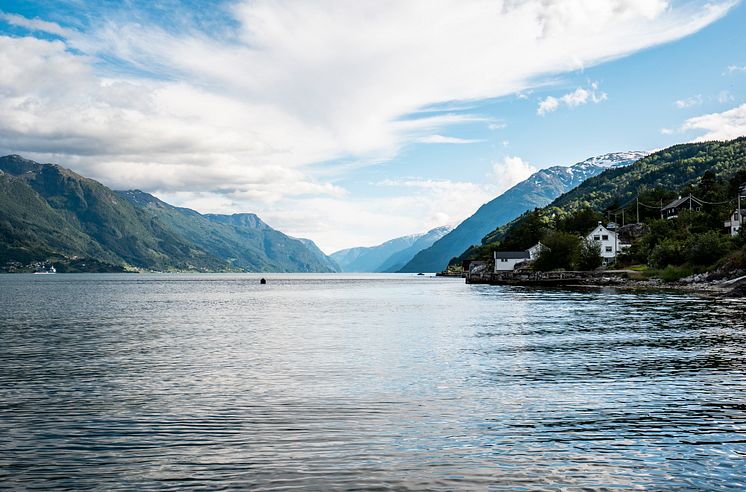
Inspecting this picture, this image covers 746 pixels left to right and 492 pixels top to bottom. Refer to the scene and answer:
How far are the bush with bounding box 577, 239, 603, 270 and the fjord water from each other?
420ft

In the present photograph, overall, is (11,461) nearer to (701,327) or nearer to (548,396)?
(548,396)

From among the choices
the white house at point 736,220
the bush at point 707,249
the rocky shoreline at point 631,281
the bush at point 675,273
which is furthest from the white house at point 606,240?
the bush at point 675,273

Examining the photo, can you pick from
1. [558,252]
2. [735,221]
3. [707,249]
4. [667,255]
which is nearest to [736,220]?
[735,221]

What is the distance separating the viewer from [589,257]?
562 feet

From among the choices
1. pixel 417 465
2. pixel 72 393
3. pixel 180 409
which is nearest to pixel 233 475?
pixel 417 465

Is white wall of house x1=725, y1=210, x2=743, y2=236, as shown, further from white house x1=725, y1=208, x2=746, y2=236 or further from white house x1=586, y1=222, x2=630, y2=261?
white house x1=586, y1=222, x2=630, y2=261

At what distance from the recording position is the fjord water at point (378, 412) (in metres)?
15.1

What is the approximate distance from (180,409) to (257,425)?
4.27 m

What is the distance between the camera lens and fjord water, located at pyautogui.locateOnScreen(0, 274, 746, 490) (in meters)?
15.1

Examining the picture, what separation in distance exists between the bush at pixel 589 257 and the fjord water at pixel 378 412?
127896 mm

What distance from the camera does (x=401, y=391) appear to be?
25844mm

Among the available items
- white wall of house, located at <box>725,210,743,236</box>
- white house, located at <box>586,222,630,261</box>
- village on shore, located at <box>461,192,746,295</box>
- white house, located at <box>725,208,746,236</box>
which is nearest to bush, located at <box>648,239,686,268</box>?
village on shore, located at <box>461,192,746,295</box>

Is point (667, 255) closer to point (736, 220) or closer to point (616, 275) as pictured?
point (616, 275)

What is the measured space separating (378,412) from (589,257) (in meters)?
162
